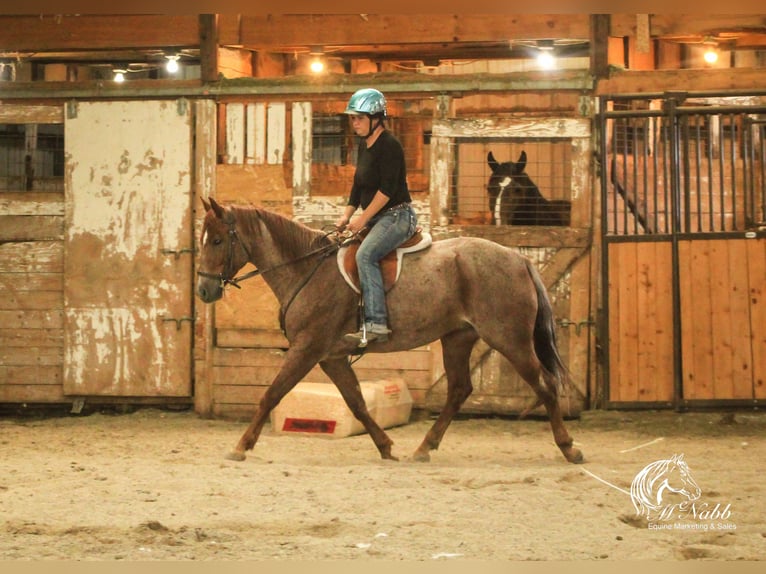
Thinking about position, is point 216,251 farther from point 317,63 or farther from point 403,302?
point 317,63

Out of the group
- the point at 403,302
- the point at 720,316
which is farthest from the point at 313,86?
the point at 720,316

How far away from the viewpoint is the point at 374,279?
21.2 feet

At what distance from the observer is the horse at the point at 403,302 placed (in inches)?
255

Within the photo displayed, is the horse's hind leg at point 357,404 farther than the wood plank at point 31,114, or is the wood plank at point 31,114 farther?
the wood plank at point 31,114

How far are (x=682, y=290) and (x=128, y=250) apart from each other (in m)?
5.09

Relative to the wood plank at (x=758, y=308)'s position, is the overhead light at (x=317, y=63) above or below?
above

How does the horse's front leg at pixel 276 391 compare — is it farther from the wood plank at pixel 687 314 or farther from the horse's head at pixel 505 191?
the wood plank at pixel 687 314

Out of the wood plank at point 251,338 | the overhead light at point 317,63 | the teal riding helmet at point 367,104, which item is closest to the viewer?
Result: the teal riding helmet at point 367,104

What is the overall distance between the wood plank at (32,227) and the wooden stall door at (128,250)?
5.2 inches

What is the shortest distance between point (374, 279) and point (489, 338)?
885 mm

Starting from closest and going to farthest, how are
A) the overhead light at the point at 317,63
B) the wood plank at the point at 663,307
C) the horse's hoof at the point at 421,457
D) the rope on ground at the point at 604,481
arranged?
1. the rope on ground at the point at 604,481
2. the horse's hoof at the point at 421,457
3. the wood plank at the point at 663,307
4. the overhead light at the point at 317,63

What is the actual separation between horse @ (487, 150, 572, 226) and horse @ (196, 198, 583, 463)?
2.06 metres

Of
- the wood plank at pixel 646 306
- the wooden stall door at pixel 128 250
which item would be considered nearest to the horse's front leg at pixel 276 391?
the wooden stall door at pixel 128 250

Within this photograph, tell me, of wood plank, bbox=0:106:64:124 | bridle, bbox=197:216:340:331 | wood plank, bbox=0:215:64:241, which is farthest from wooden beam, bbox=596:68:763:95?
wood plank, bbox=0:215:64:241
